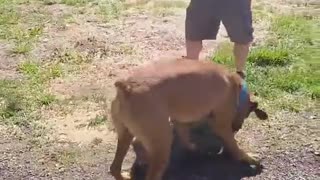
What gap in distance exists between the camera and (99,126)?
5.85 metres

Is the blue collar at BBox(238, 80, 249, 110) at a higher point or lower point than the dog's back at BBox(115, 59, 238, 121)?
lower

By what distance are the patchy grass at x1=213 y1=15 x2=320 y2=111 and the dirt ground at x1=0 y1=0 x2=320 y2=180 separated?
19cm

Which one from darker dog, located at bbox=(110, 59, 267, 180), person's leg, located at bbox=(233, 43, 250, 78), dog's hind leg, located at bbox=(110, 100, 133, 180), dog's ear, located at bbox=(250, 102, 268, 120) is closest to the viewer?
darker dog, located at bbox=(110, 59, 267, 180)

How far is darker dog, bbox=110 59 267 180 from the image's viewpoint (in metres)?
4.48

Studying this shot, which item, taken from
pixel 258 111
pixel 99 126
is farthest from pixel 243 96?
pixel 99 126

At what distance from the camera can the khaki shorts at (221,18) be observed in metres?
5.97

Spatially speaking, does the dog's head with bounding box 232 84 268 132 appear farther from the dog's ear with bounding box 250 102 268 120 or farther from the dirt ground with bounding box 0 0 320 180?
the dirt ground with bounding box 0 0 320 180

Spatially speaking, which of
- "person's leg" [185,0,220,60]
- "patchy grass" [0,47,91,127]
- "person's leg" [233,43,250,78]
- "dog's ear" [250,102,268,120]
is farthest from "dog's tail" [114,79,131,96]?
"person's leg" [233,43,250,78]

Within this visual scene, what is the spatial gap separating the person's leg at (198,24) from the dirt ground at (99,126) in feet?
2.74

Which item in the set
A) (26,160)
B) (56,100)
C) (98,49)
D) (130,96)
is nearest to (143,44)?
(98,49)

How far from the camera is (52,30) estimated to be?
27.1 ft

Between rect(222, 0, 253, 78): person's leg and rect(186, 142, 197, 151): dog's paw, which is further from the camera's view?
rect(222, 0, 253, 78): person's leg

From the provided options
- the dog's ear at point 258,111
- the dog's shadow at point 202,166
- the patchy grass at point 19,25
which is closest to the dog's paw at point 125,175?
the dog's shadow at point 202,166

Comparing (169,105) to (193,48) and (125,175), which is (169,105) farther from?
(193,48)
